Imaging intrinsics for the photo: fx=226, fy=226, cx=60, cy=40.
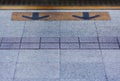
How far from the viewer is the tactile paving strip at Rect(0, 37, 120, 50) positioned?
3.50 m

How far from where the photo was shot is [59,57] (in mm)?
3312

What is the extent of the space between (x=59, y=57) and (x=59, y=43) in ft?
1.09

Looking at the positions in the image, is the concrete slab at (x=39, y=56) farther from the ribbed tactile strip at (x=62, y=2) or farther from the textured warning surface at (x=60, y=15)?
the ribbed tactile strip at (x=62, y=2)

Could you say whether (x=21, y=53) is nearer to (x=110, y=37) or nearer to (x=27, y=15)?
(x=27, y=15)

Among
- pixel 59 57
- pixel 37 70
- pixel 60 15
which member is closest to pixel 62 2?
pixel 60 15

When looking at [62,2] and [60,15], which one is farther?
[62,2]

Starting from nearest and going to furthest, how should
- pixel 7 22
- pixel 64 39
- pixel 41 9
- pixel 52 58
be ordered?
pixel 52 58 → pixel 64 39 → pixel 7 22 → pixel 41 9

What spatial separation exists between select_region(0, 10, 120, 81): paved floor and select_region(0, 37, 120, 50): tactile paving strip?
0.24 feet

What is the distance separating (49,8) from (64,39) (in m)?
1.06

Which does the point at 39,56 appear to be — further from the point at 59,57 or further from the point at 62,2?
the point at 62,2

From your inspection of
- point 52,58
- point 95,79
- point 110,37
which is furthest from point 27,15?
point 95,79

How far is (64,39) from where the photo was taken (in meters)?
3.66

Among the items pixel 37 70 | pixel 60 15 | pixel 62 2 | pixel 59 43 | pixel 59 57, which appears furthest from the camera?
pixel 62 2

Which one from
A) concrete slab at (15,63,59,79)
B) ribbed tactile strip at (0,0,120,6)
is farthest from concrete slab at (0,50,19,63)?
ribbed tactile strip at (0,0,120,6)
